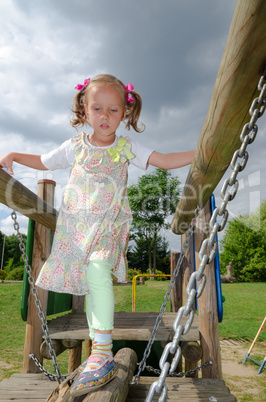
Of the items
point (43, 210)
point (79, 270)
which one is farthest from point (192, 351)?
point (43, 210)

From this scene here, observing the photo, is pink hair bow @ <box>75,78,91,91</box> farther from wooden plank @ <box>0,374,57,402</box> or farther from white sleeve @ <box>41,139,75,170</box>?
wooden plank @ <box>0,374,57,402</box>

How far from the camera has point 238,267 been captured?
118 feet

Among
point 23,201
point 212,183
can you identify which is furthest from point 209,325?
point 23,201

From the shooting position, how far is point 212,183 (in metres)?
2.14

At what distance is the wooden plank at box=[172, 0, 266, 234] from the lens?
1.02 metres

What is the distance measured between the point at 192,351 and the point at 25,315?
1.60 meters

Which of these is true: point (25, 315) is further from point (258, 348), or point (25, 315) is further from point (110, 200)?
point (258, 348)

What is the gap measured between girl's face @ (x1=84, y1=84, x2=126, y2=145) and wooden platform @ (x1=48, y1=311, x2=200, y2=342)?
1.89m

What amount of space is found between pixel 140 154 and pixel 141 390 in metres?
1.62

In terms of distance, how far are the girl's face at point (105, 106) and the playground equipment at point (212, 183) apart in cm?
69

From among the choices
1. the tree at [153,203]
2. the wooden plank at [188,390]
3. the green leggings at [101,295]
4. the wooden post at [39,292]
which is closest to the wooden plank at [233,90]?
the green leggings at [101,295]

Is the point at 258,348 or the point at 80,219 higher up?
the point at 80,219

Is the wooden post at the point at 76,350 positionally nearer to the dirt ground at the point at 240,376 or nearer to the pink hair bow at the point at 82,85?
the pink hair bow at the point at 82,85

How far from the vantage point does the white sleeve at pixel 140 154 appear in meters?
2.48
